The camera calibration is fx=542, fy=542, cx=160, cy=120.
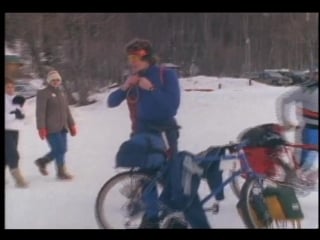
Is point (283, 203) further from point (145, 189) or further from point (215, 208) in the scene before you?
point (145, 189)

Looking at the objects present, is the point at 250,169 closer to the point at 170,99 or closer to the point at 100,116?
the point at 170,99

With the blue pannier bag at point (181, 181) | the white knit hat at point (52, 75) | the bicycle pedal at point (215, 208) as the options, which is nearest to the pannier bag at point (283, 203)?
the bicycle pedal at point (215, 208)

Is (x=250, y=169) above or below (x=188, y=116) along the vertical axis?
below

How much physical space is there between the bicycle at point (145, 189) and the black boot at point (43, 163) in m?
0.38

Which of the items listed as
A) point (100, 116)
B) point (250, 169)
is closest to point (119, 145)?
point (100, 116)

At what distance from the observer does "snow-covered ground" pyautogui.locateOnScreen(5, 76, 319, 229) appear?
11.2ft

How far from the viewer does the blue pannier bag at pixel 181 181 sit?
3510mm

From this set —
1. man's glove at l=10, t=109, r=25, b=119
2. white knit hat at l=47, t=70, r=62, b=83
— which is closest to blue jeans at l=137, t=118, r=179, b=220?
white knit hat at l=47, t=70, r=62, b=83

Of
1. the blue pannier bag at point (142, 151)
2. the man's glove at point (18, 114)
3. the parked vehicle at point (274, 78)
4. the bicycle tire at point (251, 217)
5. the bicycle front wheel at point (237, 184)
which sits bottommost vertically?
the bicycle tire at point (251, 217)

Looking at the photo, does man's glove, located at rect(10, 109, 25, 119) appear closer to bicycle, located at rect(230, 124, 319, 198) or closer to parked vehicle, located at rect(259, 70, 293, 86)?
bicycle, located at rect(230, 124, 319, 198)

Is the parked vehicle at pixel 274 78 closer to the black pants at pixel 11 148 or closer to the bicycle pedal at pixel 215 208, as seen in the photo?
the bicycle pedal at pixel 215 208

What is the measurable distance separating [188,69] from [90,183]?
97cm

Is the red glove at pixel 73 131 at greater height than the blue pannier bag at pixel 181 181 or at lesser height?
greater
